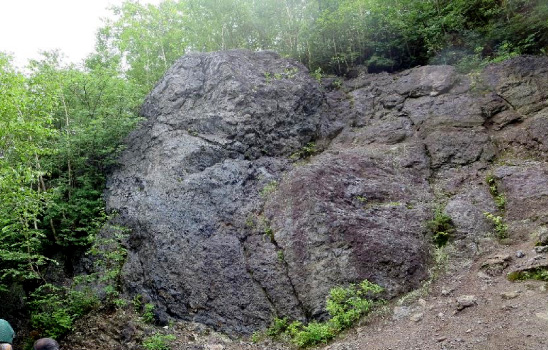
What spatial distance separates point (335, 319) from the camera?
23.7 ft

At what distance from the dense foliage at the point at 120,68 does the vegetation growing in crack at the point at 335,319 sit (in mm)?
166

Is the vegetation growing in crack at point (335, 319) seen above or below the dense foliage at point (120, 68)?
below

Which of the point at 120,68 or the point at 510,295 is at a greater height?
the point at 120,68

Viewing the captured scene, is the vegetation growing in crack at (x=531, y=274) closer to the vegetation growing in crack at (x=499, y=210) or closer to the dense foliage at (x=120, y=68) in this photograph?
the vegetation growing in crack at (x=499, y=210)

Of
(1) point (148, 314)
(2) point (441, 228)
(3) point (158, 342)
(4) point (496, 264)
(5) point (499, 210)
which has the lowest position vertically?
(3) point (158, 342)

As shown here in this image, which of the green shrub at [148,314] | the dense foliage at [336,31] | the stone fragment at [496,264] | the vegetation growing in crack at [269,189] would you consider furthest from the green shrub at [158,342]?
the dense foliage at [336,31]

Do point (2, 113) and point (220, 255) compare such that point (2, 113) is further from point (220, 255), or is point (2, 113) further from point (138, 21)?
point (138, 21)

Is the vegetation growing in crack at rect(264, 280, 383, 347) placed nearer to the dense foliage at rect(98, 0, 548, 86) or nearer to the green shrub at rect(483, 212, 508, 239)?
the green shrub at rect(483, 212, 508, 239)

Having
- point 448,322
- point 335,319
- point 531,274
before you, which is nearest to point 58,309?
point 335,319

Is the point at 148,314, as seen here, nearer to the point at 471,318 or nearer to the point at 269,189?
the point at 269,189

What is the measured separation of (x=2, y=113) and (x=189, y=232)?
16.4ft

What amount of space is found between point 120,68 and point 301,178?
12.7 metres

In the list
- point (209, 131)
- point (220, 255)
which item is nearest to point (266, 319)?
point (220, 255)

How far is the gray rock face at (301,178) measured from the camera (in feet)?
27.3
